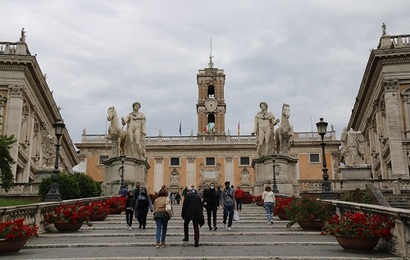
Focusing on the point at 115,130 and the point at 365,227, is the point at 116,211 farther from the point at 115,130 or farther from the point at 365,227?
the point at 365,227

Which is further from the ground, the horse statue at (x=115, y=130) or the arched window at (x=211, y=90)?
the arched window at (x=211, y=90)

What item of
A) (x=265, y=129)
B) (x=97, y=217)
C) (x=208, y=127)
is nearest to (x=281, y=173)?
(x=265, y=129)

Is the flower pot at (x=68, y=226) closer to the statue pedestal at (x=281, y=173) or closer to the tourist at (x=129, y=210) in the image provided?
the tourist at (x=129, y=210)

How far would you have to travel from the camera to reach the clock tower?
74.1m

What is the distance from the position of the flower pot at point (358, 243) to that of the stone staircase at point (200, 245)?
0.58 ft

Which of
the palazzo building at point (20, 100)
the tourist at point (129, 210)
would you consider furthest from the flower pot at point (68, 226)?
the palazzo building at point (20, 100)

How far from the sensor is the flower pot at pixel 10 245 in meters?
9.81

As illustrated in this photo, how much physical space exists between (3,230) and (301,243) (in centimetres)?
710

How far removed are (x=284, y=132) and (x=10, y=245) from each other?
59.2 feet

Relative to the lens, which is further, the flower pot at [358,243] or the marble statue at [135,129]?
the marble statue at [135,129]

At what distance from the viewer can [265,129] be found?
2652cm

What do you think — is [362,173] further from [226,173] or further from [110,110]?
[226,173]

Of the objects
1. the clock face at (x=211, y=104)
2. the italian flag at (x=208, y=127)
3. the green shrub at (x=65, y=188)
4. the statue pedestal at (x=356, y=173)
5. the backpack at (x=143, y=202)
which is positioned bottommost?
the backpack at (x=143, y=202)

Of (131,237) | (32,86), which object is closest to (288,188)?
(131,237)
